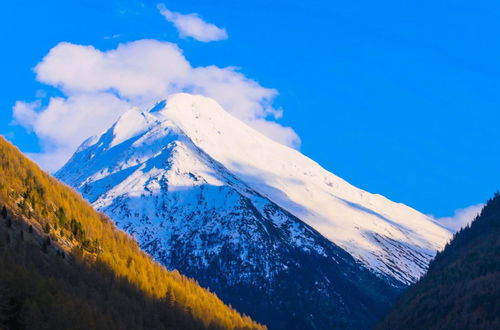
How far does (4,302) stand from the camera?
15688 centimetres

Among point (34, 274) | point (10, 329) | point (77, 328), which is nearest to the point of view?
point (10, 329)

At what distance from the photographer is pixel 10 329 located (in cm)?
15450

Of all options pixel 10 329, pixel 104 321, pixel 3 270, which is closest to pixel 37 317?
pixel 10 329

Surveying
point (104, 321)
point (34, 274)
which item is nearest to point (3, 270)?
point (34, 274)

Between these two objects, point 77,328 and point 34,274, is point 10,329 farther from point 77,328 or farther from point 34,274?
point 34,274

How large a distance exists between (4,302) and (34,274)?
31.6 metres

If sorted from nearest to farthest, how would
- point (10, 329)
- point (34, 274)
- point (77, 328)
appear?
point (10, 329) → point (77, 328) → point (34, 274)

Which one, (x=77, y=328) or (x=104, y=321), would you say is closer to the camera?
(x=77, y=328)

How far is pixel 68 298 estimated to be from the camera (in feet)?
624

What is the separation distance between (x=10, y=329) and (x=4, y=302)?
5.78m

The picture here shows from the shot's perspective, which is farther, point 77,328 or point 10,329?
point 77,328

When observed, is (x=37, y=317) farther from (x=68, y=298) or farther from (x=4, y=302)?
(x=68, y=298)

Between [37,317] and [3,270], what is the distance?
74.2 ft

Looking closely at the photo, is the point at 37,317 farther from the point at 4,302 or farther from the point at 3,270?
the point at 3,270
